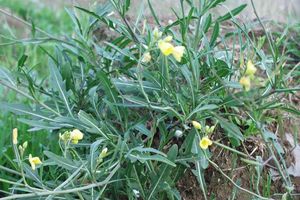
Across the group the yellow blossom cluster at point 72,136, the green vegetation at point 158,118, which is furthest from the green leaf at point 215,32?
the yellow blossom cluster at point 72,136

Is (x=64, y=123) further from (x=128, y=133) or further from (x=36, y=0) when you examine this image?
(x=36, y=0)

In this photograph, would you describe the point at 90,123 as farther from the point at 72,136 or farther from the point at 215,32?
the point at 215,32

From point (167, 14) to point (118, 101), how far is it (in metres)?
1.51

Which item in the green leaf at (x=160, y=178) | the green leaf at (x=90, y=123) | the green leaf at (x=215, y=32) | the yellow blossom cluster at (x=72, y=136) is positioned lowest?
the green leaf at (x=160, y=178)

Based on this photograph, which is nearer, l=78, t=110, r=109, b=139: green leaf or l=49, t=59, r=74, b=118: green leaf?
l=78, t=110, r=109, b=139: green leaf

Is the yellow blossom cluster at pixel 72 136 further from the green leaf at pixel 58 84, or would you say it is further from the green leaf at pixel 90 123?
the green leaf at pixel 58 84

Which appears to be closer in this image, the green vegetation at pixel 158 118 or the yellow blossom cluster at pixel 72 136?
the yellow blossom cluster at pixel 72 136

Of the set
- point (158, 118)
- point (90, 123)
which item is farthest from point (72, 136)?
point (158, 118)

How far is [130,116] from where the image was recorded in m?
2.16

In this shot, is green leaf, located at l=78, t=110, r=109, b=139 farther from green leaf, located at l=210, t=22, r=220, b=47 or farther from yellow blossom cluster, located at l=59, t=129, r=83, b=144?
green leaf, located at l=210, t=22, r=220, b=47

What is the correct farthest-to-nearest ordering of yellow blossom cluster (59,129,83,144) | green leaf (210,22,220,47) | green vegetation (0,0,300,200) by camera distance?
1. green leaf (210,22,220,47)
2. green vegetation (0,0,300,200)
3. yellow blossom cluster (59,129,83,144)

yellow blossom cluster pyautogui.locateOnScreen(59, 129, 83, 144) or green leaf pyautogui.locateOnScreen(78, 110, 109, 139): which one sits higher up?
yellow blossom cluster pyautogui.locateOnScreen(59, 129, 83, 144)

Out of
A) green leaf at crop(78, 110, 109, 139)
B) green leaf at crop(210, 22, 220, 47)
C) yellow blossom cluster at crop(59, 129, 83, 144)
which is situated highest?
green leaf at crop(210, 22, 220, 47)

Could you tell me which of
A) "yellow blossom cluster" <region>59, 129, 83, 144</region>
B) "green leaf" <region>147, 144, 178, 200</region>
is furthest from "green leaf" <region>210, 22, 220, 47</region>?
"yellow blossom cluster" <region>59, 129, 83, 144</region>
